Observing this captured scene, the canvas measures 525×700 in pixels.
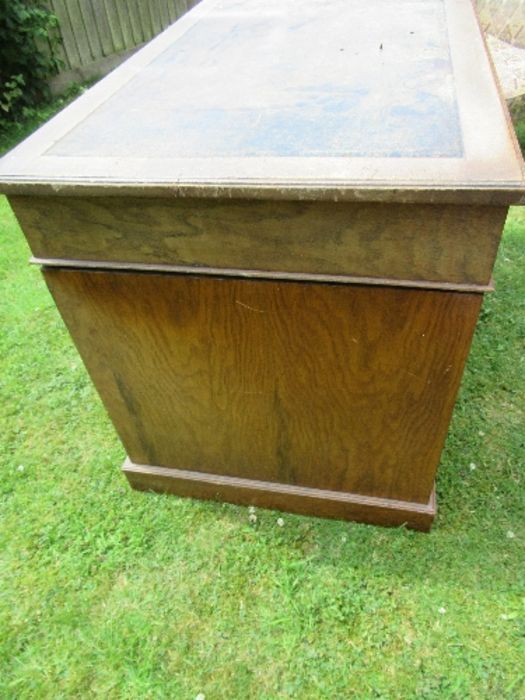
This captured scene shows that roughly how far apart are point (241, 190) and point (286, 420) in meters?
0.68

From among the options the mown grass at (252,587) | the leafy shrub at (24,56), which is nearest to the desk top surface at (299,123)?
the mown grass at (252,587)


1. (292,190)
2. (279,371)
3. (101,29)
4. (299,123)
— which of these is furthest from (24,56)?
(292,190)

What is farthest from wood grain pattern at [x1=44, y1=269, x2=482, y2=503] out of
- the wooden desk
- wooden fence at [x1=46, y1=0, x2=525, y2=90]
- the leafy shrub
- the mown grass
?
wooden fence at [x1=46, y1=0, x2=525, y2=90]

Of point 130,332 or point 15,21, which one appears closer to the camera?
point 130,332

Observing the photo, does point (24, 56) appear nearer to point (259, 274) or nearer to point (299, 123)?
point (299, 123)

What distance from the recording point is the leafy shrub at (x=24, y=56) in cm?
387

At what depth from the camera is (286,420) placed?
1444mm

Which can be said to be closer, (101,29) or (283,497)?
(283,497)

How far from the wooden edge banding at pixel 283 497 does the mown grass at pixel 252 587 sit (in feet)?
0.12

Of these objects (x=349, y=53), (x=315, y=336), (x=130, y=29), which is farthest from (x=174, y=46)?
(x=130, y=29)

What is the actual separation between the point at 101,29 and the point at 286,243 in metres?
4.80

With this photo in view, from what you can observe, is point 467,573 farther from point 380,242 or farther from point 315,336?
point 380,242

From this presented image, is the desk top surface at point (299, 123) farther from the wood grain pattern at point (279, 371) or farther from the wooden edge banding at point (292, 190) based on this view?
the wood grain pattern at point (279, 371)

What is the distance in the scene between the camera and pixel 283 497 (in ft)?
5.47
